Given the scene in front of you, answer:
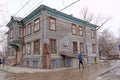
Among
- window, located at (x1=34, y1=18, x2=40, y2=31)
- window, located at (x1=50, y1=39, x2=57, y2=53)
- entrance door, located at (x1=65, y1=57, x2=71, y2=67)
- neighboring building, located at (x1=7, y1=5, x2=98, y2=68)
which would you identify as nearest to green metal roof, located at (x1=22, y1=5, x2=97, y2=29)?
neighboring building, located at (x1=7, y1=5, x2=98, y2=68)

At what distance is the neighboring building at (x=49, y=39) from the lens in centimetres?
1938

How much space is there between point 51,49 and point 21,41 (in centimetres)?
770

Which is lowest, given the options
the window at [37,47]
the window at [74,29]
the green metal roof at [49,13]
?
the window at [37,47]

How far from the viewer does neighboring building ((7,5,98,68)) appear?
63.6ft

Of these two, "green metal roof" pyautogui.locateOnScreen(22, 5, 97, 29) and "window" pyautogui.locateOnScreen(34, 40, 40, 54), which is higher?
"green metal roof" pyautogui.locateOnScreen(22, 5, 97, 29)

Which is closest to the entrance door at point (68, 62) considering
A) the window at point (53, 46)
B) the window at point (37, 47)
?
the window at point (53, 46)

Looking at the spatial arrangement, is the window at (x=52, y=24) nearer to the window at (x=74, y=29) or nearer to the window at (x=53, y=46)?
the window at (x=53, y=46)

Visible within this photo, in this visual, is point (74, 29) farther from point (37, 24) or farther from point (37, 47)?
point (37, 47)

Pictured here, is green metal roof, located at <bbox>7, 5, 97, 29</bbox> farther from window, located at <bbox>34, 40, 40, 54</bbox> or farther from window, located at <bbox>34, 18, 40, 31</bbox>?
window, located at <bbox>34, 40, 40, 54</bbox>

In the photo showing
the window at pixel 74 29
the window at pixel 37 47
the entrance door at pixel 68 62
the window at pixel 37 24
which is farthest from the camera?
the window at pixel 74 29

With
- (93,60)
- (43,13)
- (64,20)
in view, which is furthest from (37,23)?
(93,60)

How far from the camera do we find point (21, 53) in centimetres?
2500

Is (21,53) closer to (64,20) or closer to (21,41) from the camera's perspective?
(21,41)

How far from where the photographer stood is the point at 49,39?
64.3ft
